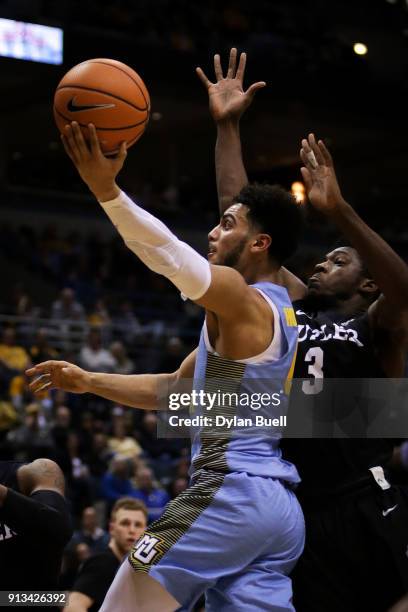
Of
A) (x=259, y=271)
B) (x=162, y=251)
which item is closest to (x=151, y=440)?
(x=259, y=271)

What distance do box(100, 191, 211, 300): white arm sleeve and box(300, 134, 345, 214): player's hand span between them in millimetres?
661

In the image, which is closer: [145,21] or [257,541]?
[257,541]

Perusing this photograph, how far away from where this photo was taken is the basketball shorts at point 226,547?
3.46 metres

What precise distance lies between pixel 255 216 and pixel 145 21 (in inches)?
640

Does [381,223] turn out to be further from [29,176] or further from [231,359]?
[231,359]

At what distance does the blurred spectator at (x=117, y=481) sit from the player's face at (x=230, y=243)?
23.9 ft

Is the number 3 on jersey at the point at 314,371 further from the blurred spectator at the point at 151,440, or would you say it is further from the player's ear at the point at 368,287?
the blurred spectator at the point at 151,440

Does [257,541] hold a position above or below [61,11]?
below

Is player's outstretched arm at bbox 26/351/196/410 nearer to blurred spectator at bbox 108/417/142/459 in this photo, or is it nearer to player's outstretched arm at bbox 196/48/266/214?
player's outstretched arm at bbox 196/48/266/214

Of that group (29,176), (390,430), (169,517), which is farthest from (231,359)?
(29,176)

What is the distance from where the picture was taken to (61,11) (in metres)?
17.9

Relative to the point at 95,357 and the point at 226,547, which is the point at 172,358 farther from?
the point at 226,547

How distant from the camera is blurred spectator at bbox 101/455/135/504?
10.8 metres

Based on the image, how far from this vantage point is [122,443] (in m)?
12.1
